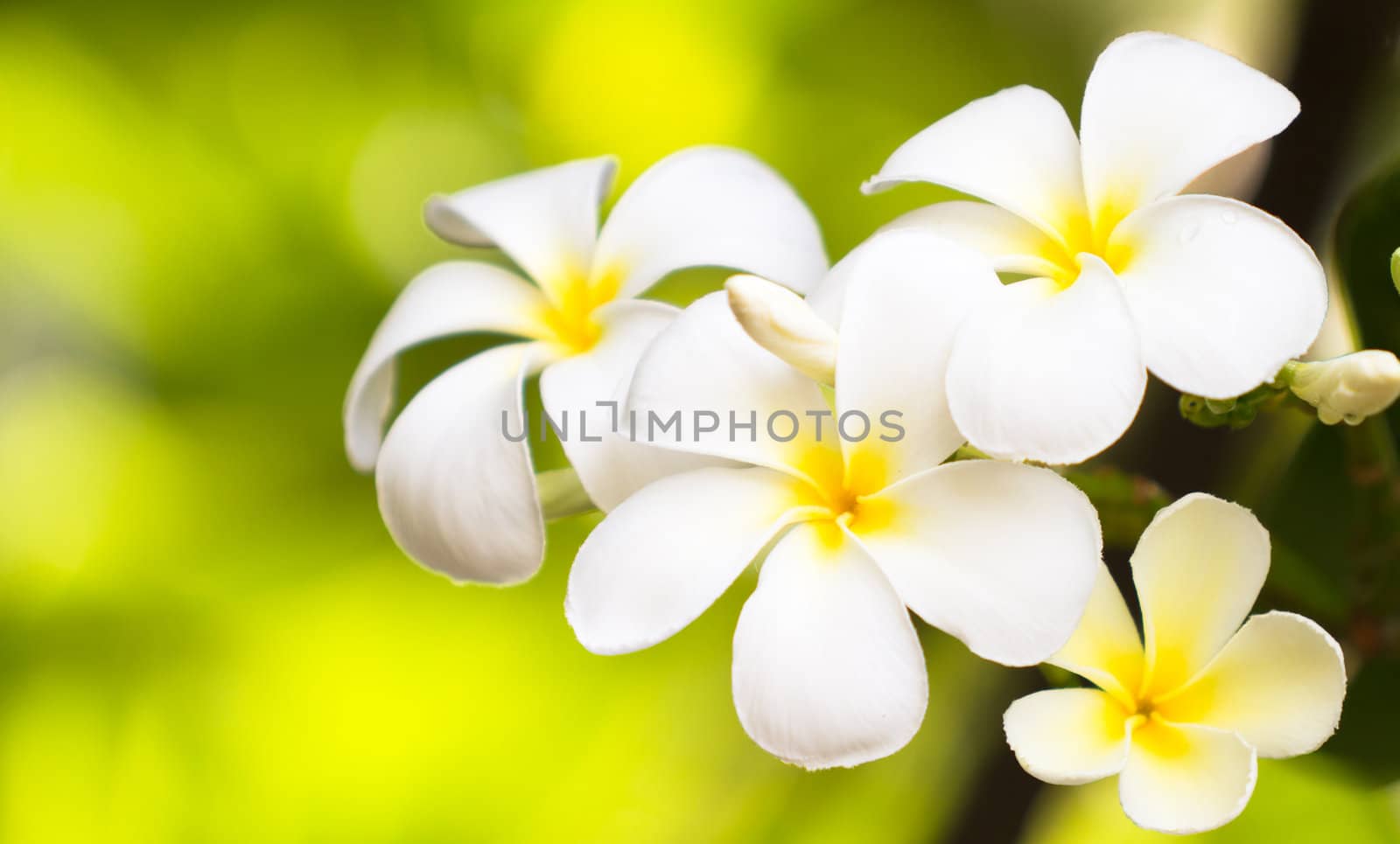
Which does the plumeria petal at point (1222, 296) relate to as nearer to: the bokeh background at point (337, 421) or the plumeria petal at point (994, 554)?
the plumeria petal at point (994, 554)

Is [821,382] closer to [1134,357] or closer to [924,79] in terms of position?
[1134,357]

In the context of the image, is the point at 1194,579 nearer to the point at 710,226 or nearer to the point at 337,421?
the point at 710,226

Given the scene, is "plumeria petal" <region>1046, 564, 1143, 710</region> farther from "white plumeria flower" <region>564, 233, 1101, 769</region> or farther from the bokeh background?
the bokeh background

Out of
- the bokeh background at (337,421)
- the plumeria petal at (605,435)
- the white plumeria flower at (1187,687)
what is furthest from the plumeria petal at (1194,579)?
the bokeh background at (337,421)

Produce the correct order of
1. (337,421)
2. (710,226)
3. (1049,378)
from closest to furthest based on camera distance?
(1049,378) → (710,226) → (337,421)

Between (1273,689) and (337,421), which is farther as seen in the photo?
(337,421)

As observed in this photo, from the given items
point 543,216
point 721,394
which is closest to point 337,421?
point 543,216

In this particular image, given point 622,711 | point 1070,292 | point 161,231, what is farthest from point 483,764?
point 1070,292

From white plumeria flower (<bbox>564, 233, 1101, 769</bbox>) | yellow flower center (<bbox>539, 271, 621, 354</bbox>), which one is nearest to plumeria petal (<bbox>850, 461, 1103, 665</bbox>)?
white plumeria flower (<bbox>564, 233, 1101, 769</bbox>)
